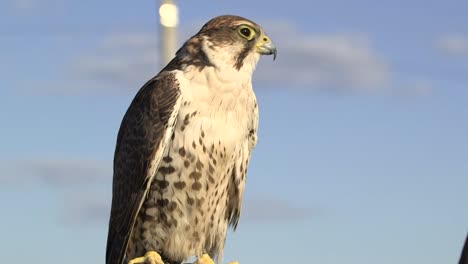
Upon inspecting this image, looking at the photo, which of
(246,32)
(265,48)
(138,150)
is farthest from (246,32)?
(138,150)

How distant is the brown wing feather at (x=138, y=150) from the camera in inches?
400

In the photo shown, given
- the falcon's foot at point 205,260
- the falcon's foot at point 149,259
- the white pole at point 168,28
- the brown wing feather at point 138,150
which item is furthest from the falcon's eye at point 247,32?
the falcon's foot at point 149,259

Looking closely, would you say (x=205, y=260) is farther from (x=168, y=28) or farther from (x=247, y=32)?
(x=168, y=28)

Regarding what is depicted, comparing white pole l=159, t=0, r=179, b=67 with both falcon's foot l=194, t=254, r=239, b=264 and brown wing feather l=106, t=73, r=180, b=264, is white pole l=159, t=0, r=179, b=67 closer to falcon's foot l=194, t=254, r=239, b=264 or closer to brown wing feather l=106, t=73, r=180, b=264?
brown wing feather l=106, t=73, r=180, b=264

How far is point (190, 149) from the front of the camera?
10055 millimetres

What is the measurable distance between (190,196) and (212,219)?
481 mm

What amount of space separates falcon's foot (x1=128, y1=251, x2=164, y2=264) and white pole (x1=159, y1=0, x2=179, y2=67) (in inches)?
130

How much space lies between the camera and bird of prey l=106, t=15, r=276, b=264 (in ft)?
33.1

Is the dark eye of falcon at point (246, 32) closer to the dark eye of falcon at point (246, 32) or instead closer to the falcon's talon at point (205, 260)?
the dark eye of falcon at point (246, 32)

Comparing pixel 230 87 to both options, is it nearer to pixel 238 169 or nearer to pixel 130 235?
pixel 238 169

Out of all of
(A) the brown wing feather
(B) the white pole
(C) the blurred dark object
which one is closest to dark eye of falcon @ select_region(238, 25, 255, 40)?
(A) the brown wing feather

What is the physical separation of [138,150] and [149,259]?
123cm

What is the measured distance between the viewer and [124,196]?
10547 millimetres

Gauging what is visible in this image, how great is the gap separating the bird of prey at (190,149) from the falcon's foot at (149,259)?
0.04ft
